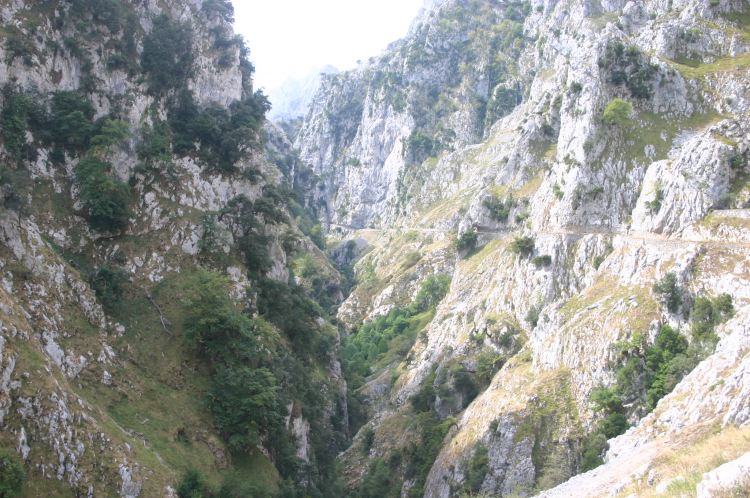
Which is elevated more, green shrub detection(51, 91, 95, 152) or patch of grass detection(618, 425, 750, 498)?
green shrub detection(51, 91, 95, 152)

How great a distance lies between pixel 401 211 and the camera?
619 feet

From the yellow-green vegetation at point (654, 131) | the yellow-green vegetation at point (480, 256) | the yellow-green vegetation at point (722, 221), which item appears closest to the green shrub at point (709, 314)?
the yellow-green vegetation at point (722, 221)

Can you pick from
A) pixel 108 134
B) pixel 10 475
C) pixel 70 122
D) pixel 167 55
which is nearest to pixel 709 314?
pixel 10 475

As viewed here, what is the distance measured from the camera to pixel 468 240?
10044 cm

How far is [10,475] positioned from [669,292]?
5090 cm

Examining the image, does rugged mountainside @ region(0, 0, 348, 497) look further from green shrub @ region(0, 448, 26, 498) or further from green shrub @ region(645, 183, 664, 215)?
green shrub @ region(645, 183, 664, 215)

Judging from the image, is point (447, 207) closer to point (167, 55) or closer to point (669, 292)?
point (167, 55)

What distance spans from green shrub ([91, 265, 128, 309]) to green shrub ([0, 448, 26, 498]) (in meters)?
19.7

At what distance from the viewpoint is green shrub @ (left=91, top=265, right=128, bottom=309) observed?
1806 inches

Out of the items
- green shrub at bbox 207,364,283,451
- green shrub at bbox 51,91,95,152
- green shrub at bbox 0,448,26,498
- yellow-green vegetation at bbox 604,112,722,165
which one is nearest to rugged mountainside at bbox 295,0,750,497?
yellow-green vegetation at bbox 604,112,722,165

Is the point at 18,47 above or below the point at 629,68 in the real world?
above

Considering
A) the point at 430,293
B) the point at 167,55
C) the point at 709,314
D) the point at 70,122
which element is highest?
the point at 167,55

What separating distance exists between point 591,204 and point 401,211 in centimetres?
12247

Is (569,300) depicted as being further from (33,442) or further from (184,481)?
(33,442)
